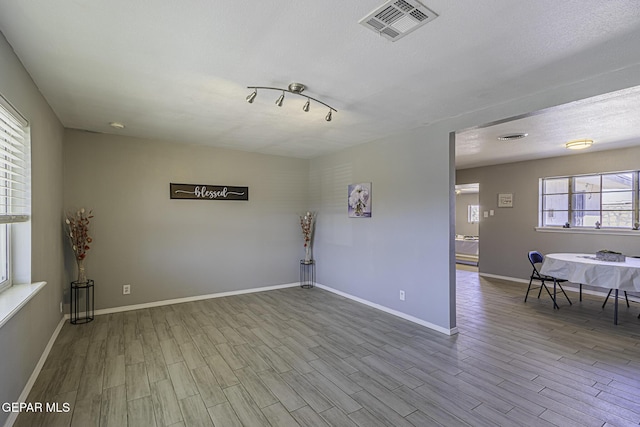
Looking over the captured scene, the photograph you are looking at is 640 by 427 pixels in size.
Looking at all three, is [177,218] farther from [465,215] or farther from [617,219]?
[465,215]

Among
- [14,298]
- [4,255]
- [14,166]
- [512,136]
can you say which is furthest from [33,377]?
[512,136]

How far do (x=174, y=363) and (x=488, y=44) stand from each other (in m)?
3.63

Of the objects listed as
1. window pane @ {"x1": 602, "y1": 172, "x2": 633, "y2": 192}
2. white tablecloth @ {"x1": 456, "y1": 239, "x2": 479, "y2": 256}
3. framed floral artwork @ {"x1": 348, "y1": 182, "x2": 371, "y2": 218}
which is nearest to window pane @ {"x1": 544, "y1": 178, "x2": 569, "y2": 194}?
window pane @ {"x1": 602, "y1": 172, "x2": 633, "y2": 192}

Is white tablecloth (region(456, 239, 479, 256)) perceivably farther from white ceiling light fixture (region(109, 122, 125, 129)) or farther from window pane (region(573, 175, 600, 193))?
white ceiling light fixture (region(109, 122, 125, 129))

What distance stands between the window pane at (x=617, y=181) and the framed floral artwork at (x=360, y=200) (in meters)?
4.43

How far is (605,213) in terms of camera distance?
5.44 m

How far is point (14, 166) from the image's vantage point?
7.52ft

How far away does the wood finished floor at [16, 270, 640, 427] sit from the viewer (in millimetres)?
2133

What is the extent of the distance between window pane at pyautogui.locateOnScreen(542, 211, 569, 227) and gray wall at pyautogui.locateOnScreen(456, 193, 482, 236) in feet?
18.4

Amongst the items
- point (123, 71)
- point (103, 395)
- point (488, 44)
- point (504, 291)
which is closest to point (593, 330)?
point (504, 291)

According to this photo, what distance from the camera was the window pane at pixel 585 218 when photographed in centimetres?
556

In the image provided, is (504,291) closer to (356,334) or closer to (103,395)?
(356,334)

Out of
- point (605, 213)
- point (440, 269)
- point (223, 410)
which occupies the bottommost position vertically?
point (223, 410)

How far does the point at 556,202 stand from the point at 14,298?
7955 mm
